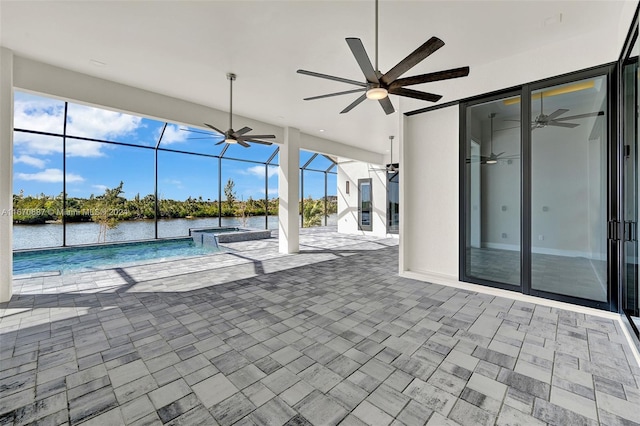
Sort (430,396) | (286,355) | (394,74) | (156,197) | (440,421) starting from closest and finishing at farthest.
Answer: (440,421) < (430,396) < (286,355) < (394,74) < (156,197)

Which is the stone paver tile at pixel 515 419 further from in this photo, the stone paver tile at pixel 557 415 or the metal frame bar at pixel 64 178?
the metal frame bar at pixel 64 178

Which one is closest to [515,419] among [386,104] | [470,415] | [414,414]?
[470,415]

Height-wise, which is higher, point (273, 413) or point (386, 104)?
point (386, 104)

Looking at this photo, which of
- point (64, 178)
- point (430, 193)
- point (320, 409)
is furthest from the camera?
point (64, 178)

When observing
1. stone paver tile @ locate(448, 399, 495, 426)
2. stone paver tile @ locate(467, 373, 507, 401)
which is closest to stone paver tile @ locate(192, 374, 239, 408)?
stone paver tile @ locate(448, 399, 495, 426)

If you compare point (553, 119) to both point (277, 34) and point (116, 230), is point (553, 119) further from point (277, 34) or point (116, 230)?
point (116, 230)

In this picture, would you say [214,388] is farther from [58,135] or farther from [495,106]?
[58,135]

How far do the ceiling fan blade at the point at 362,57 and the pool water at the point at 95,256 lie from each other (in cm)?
645

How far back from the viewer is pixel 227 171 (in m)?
11.1

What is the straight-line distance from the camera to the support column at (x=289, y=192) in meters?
7.45

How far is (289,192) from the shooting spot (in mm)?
7465

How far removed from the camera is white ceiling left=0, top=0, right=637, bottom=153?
9.90 ft

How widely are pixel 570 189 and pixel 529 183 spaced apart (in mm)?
443

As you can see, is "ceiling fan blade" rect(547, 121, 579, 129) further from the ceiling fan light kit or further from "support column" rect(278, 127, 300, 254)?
"support column" rect(278, 127, 300, 254)
